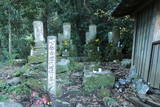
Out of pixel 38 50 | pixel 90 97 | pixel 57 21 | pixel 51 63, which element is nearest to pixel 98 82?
pixel 90 97

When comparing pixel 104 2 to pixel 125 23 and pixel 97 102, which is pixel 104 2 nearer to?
pixel 125 23

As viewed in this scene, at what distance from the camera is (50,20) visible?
1262 centimetres

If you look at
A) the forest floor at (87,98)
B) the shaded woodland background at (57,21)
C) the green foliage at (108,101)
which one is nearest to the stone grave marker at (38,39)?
the shaded woodland background at (57,21)

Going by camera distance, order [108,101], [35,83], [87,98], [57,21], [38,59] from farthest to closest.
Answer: [57,21] < [38,59] < [35,83] < [87,98] < [108,101]

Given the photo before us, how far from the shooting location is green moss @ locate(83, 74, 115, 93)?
4438mm

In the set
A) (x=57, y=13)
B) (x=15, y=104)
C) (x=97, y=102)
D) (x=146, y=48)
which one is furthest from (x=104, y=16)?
(x=15, y=104)

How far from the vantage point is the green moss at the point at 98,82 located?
4.44m

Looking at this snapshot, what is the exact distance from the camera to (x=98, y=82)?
177 inches

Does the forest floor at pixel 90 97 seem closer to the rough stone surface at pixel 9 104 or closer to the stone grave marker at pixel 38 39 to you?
the rough stone surface at pixel 9 104

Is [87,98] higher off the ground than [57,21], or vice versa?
[57,21]

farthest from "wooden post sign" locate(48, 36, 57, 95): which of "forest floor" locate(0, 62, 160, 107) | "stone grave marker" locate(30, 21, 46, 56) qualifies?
"stone grave marker" locate(30, 21, 46, 56)

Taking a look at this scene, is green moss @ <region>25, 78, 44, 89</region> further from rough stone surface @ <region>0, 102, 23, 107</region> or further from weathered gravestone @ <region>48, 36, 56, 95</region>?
rough stone surface @ <region>0, 102, 23, 107</region>

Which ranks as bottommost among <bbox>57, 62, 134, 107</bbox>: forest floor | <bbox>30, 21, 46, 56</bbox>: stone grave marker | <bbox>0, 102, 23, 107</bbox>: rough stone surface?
<bbox>57, 62, 134, 107</bbox>: forest floor

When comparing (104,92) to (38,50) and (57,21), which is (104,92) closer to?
(38,50)
